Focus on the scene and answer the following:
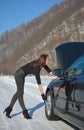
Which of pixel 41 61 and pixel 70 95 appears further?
pixel 41 61

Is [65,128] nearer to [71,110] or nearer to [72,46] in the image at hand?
[71,110]

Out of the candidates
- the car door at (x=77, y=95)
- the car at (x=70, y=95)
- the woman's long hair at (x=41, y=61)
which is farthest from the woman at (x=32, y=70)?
the car door at (x=77, y=95)

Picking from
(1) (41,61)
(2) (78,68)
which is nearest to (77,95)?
(2) (78,68)

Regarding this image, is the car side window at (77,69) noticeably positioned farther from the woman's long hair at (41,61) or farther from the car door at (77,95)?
the woman's long hair at (41,61)

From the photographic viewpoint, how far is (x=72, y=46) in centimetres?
759

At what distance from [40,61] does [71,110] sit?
7.39 ft

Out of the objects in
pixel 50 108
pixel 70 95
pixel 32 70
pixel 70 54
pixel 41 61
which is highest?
pixel 70 54

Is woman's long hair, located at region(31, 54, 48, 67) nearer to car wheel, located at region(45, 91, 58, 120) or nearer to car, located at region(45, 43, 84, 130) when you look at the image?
car, located at region(45, 43, 84, 130)

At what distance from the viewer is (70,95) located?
533 centimetres

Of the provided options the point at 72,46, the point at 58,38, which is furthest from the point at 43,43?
the point at 72,46

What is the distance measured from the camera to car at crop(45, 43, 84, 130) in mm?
4808

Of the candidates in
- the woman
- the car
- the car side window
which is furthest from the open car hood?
the car side window

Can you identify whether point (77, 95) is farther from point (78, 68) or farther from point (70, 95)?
point (78, 68)

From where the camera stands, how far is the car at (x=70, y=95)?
4.81 meters
